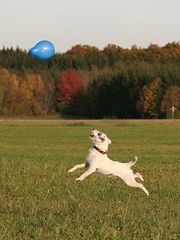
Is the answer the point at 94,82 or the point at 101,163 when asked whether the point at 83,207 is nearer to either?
the point at 101,163

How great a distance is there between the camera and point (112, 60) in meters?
135

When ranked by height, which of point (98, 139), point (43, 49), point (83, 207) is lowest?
point (83, 207)

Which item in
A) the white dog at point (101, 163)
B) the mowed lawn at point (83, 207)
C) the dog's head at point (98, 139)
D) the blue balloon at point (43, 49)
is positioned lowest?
the mowed lawn at point (83, 207)

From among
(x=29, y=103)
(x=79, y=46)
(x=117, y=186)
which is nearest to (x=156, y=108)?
(x=29, y=103)

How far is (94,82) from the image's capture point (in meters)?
118

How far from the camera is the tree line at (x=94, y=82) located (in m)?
105

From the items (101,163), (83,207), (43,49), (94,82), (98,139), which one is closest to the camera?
(83,207)

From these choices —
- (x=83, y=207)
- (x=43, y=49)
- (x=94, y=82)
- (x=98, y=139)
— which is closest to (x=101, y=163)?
(x=98, y=139)

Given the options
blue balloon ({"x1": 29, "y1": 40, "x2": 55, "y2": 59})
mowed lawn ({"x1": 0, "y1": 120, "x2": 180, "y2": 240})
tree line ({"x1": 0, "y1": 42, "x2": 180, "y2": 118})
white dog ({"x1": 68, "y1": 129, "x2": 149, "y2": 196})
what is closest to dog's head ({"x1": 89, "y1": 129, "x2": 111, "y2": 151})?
white dog ({"x1": 68, "y1": 129, "x2": 149, "y2": 196})

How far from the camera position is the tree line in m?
105

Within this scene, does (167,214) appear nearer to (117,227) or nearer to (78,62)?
(117,227)

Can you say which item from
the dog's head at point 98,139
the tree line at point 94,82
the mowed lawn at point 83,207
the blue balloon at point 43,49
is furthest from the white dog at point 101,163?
the tree line at point 94,82

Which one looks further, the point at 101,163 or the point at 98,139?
the point at 98,139

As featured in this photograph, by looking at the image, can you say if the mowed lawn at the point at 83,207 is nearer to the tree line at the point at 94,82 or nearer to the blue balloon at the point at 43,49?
the blue balloon at the point at 43,49
